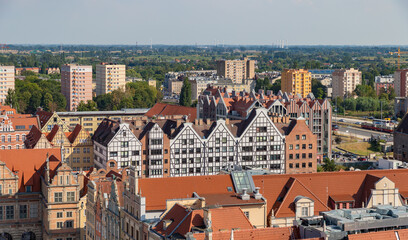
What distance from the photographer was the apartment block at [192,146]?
10000 cm

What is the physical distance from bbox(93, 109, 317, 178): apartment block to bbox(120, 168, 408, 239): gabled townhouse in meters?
32.1

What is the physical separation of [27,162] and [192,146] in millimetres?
25824

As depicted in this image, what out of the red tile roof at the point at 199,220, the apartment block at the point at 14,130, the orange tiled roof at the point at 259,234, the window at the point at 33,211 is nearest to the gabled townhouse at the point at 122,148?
the window at the point at 33,211

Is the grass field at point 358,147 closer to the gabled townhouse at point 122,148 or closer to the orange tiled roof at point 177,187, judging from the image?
the gabled townhouse at point 122,148

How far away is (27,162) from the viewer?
82375 millimetres

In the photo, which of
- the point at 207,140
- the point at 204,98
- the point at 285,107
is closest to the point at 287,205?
the point at 207,140

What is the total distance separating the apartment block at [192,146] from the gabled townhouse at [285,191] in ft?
105

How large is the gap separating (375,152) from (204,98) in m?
38.3

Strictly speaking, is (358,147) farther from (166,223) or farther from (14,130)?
(166,223)

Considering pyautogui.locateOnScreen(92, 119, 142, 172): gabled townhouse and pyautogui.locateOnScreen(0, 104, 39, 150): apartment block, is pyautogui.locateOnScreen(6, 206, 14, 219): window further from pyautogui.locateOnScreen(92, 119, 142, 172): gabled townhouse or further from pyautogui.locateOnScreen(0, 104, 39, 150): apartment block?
pyautogui.locateOnScreen(0, 104, 39, 150): apartment block

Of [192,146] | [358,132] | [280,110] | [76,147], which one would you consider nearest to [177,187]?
[192,146]

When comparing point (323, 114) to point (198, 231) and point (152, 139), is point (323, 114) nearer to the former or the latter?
point (152, 139)

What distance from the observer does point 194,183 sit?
6419cm

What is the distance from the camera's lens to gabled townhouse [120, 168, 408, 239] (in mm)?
61219
